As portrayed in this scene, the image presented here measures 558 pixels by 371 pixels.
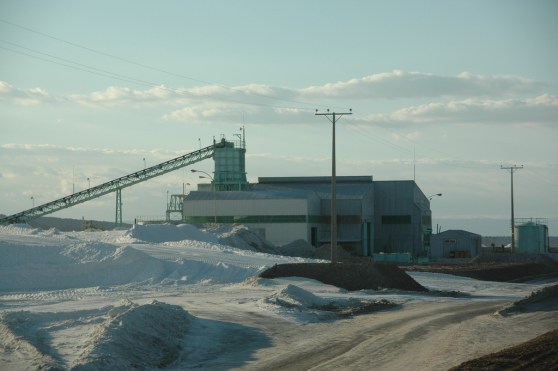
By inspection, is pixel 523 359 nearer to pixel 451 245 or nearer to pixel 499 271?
pixel 499 271

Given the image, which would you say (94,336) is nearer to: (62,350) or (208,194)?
(62,350)

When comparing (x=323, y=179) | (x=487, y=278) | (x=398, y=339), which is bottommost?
(x=487, y=278)

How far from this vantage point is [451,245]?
3580 inches

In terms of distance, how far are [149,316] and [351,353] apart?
5372mm

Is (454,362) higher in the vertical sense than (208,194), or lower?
lower

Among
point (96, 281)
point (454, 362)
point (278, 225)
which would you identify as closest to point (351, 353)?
point (454, 362)

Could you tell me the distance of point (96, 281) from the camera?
41312 millimetres

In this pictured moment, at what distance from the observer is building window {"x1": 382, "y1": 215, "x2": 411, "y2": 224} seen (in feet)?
309

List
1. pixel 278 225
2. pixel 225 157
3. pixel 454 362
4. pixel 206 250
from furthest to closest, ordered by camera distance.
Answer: pixel 225 157
pixel 278 225
pixel 206 250
pixel 454 362

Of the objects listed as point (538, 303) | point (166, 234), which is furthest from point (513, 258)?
point (538, 303)

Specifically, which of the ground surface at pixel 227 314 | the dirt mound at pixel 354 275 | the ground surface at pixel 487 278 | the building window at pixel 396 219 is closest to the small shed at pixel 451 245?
the building window at pixel 396 219

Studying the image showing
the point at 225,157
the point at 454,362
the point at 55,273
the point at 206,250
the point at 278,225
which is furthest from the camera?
the point at 225,157

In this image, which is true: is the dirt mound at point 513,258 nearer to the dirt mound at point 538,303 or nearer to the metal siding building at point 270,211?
the metal siding building at point 270,211

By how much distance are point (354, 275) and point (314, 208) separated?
44.9 metres
